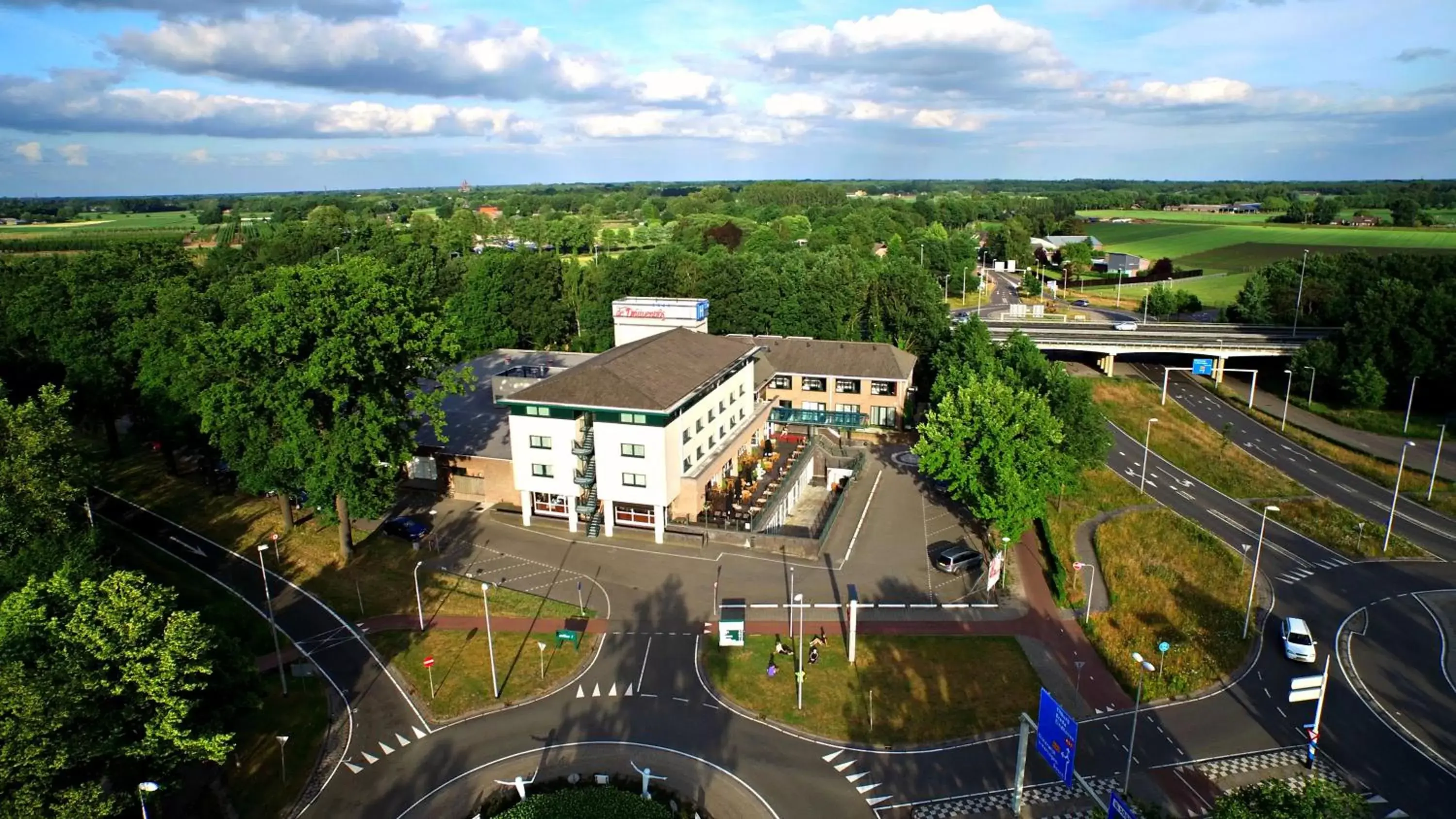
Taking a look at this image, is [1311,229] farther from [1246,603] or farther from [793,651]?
[793,651]

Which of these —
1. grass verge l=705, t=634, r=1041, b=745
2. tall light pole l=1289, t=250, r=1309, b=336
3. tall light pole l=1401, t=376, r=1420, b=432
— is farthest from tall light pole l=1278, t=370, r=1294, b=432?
grass verge l=705, t=634, r=1041, b=745

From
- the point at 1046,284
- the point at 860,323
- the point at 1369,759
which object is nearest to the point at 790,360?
the point at 860,323

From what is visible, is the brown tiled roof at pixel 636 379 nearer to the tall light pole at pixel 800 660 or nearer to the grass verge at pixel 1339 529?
the tall light pole at pixel 800 660

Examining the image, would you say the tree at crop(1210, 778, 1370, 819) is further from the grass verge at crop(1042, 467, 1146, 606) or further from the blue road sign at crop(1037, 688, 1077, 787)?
the grass verge at crop(1042, 467, 1146, 606)

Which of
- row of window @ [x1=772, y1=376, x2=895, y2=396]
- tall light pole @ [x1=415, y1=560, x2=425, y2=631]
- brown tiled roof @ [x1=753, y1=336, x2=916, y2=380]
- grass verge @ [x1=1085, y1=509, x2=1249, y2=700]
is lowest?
grass verge @ [x1=1085, y1=509, x2=1249, y2=700]

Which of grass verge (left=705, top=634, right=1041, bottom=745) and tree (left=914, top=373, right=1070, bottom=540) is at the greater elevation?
tree (left=914, top=373, right=1070, bottom=540)

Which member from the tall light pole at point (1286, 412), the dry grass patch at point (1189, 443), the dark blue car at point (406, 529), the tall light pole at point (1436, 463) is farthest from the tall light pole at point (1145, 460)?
the dark blue car at point (406, 529)

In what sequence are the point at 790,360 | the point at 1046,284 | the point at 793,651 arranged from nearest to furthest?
the point at 793,651 → the point at 790,360 → the point at 1046,284
